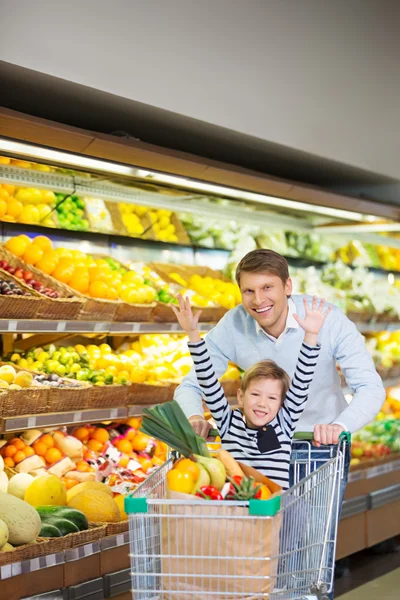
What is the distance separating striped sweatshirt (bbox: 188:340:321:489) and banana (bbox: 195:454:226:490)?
48 centimetres

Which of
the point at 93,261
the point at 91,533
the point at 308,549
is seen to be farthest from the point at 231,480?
the point at 93,261

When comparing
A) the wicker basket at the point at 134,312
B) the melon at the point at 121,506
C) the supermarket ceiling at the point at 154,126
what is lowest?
the melon at the point at 121,506

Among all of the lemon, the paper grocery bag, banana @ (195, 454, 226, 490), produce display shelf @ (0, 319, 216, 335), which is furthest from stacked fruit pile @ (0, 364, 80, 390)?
the paper grocery bag

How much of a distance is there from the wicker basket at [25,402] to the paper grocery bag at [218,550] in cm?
208

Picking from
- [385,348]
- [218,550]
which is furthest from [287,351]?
[385,348]

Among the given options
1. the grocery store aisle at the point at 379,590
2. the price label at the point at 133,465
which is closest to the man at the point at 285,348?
the price label at the point at 133,465

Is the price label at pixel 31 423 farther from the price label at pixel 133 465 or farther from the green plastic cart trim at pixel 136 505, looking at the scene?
the green plastic cart trim at pixel 136 505

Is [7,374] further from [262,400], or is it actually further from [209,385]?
[262,400]

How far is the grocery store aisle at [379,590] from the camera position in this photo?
4773mm

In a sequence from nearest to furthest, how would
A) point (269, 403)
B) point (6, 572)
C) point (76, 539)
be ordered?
point (269, 403)
point (6, 572)
point (76, 539)

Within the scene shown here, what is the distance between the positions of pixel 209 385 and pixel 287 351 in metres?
0.40

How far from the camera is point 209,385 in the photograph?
2887 millimetres

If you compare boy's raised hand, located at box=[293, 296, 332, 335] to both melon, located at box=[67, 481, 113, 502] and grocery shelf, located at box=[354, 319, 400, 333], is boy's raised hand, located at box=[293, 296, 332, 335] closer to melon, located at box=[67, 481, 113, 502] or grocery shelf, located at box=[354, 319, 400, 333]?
melon, located at box=[67, 481, 113, 502]

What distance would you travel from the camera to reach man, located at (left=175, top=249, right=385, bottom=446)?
2.85m
